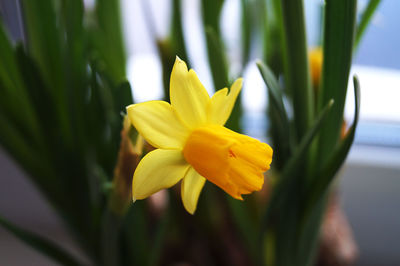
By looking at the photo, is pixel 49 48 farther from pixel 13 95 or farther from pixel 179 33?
pixel 179 33

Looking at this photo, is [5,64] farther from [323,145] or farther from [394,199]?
[394,199]

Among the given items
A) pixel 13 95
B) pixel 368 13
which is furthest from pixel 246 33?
pixel 13 95

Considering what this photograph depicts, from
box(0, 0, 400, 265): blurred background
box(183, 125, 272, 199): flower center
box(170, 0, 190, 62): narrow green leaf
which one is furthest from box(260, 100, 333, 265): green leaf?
box(0, 0, 400, 265): blurred background

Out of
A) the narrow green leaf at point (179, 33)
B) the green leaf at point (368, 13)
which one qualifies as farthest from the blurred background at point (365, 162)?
the green leaf at point (368, 13)

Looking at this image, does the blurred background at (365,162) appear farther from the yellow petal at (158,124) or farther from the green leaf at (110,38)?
the yellow petal at (158,124)

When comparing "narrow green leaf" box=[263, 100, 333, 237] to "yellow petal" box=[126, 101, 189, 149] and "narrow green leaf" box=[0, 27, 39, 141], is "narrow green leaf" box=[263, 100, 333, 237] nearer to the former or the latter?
"yellow petal" box=[126, 101, 189, 149]

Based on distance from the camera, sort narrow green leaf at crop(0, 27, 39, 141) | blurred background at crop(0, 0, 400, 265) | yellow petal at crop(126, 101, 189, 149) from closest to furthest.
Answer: yellow petal at crop(126, 101, 189, 149)
narrow green leaf at crop(0, 27, 39, 141)
blurred background at crop(0, 0, 400, 265)
